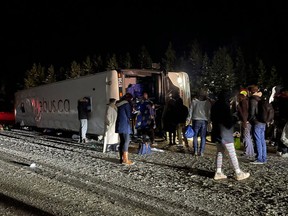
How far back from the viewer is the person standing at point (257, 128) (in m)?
7.82

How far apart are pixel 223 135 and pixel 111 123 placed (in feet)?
13.7

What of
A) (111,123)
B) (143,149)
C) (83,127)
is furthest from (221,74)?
(111,123)

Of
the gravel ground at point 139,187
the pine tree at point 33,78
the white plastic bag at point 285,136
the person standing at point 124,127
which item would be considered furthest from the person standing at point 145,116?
the pine tree at point 33,78

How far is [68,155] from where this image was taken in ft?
33.4

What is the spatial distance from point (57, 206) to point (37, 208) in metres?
0.30

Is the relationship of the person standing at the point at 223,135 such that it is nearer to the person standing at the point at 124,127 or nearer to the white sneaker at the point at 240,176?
the white sneaker at the point at 240,176

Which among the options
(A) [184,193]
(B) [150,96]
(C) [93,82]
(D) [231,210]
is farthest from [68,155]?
(D) [231,210]

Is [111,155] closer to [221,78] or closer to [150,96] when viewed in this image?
[150,96]

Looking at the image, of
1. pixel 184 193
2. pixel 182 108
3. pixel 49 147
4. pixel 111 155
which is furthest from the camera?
pixel 49 147

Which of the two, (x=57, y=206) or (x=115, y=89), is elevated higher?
(x=115, y=89)

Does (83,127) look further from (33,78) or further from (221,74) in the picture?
(33,78)

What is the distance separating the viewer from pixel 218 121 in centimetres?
673

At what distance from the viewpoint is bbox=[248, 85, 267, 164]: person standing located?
25.6ft

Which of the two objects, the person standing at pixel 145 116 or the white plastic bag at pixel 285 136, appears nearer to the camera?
the white plastic bag at pixel 285 136
